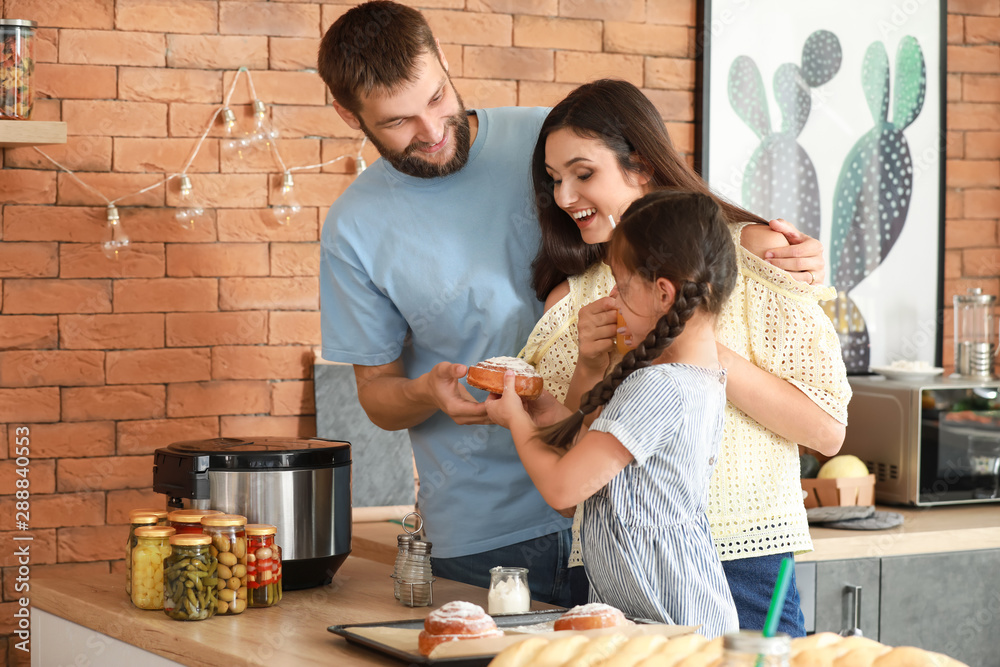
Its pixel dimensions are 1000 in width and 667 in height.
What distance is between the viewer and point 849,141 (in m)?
2.85

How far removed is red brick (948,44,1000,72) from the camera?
2.94m

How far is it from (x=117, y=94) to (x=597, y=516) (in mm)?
1606

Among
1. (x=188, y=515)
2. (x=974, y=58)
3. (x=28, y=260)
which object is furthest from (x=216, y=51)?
(x=974, y=58)

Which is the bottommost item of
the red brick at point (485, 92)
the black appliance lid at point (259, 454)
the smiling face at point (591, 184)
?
the black appliance lid at point (259, 454)

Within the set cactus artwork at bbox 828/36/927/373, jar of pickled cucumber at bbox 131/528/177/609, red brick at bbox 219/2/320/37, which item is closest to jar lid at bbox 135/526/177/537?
jar of pickled cucumber at bbox 131/528/177/609

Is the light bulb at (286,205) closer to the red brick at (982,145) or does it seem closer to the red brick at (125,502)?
the red brick at (125,502)

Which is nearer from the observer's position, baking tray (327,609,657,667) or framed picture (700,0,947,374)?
baking tray (327,609,657,667)

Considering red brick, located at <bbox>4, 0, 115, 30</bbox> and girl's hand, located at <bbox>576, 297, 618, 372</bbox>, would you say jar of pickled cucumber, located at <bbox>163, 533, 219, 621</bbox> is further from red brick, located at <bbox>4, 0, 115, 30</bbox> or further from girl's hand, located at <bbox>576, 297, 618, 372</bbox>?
red brick, located at <bbox>4, 0, 115, 30</bbox>

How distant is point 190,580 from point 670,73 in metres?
1.93

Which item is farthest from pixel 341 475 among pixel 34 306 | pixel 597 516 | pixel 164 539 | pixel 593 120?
pixel 34 306

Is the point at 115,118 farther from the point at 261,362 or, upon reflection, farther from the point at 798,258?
the point at 798,258

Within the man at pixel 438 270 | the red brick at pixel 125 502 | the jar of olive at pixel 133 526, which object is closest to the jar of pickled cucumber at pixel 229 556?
the jar of olive at pixel 133 526

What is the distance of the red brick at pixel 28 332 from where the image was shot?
7.48 feet

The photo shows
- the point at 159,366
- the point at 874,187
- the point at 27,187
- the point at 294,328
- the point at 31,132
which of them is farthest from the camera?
the point at 874,187
